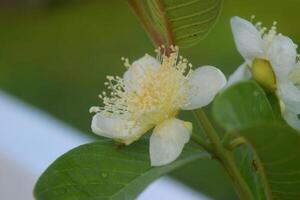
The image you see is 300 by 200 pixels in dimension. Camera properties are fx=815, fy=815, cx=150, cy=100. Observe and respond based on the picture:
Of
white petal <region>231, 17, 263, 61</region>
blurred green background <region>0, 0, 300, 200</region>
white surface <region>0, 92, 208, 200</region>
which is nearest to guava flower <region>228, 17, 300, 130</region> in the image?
white petal <region>231, 17, 263, 61</region>

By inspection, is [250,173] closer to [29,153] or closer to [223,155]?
[223,155]

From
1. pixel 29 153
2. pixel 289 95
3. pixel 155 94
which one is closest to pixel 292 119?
pixel 289 95

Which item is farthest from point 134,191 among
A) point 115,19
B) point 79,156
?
point 115,19

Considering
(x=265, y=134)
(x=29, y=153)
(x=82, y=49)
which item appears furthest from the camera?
(x=82, y=49)

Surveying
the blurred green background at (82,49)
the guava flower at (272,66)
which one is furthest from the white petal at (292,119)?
the blurred green background at (82,49)

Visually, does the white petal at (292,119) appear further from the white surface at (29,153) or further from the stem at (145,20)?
the white surface at (29,153)

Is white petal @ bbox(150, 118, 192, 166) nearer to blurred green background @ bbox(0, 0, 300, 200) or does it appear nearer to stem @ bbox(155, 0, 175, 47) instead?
stem @ bbox(155, 0, 175, 47)
